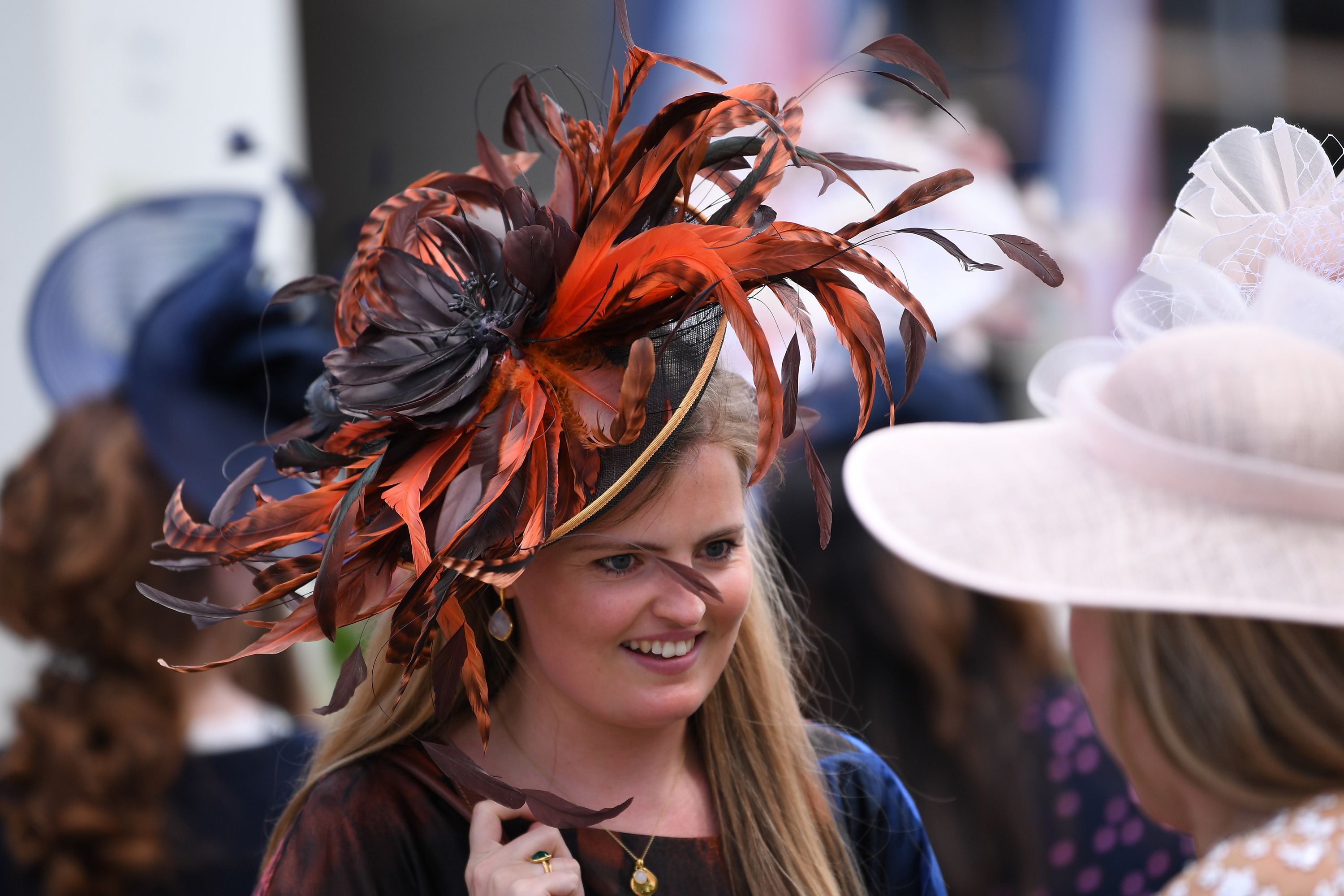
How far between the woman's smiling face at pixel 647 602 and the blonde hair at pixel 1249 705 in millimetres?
469

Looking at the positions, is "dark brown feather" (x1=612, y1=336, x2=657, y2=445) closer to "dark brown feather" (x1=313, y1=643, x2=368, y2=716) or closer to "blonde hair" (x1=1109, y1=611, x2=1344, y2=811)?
"dark brown feather" (x1=313, y1=643, x2=368, y2=716)

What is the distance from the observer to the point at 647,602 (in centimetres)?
140

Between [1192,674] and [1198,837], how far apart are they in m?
0.17

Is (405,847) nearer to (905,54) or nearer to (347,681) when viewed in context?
(347,681)

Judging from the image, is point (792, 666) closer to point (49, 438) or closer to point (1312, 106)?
point (49, 438)

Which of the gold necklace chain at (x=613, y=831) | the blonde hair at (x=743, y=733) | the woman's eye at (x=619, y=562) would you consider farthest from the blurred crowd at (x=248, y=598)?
the woman's eye at (x=619, y=562)

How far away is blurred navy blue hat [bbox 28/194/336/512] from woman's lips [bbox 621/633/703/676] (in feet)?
3.90

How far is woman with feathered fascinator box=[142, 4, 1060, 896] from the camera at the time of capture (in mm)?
1289

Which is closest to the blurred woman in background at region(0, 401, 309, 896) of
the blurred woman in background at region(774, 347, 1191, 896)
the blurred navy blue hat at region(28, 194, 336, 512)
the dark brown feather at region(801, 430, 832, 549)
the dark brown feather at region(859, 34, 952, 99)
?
the blurred navy blue hat at region(28, 194, 336, 512)

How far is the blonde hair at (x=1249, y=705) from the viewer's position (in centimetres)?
118

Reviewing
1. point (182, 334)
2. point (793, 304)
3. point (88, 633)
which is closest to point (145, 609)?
point (88, 633)

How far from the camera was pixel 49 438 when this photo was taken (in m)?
2.65

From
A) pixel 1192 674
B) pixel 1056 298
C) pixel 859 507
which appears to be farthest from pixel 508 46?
pixel 1192 674

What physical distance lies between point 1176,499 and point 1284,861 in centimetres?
34
